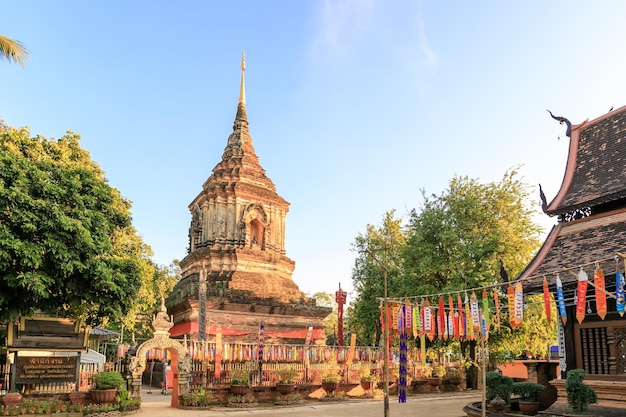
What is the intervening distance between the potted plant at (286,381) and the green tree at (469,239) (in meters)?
7.36

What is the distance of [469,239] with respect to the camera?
1002 inches

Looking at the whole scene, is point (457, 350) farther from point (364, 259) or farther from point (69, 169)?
point (69, 169)

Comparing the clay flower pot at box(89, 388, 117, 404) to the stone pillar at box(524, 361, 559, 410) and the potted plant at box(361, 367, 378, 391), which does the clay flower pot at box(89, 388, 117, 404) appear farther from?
the stone pillar at box(524, 361, 559, 410)

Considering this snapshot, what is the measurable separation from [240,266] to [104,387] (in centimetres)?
1718

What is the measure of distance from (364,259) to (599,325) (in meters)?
21.4

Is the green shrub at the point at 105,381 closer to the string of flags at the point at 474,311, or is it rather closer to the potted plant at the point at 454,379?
the string of flags at the point at 474,311

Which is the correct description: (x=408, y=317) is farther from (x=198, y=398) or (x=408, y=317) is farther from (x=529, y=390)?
(x=198, y=398)

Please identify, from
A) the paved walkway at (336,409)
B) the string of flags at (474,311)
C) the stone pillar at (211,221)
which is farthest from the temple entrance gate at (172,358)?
the stone pillar at (211,221)

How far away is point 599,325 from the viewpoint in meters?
15.5

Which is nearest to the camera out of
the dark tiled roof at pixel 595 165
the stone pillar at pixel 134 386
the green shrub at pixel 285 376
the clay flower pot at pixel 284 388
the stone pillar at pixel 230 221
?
the dark tiled roof at pixel 595 165

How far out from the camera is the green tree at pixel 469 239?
2453 centimetres

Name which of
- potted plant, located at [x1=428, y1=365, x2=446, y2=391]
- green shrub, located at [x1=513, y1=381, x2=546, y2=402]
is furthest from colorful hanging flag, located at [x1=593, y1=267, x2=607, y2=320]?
potted plant, located at [x1=428, y1=365, x2=446, y2=391]

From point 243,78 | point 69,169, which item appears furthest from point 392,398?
point 243,78

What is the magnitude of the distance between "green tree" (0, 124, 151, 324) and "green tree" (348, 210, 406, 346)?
576 inches
